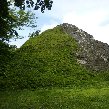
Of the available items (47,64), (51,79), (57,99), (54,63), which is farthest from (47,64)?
(57,99)

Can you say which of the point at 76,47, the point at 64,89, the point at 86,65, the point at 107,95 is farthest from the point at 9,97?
the point at 76,47

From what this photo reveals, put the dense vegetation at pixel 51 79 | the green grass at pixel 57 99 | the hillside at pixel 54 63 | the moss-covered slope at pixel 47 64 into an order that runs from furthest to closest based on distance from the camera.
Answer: the hillside at pixel 54 63, the moss-covered slope at pixel 47 64, the dense vegetation at pixel 51 79, the green grass at pixel 57 99

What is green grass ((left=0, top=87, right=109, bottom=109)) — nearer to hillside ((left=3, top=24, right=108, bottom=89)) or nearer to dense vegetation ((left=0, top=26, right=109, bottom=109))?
dense vegetation ((left=0, top=26, right=109, bottom=109))

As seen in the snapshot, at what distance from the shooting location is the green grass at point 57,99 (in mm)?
23297

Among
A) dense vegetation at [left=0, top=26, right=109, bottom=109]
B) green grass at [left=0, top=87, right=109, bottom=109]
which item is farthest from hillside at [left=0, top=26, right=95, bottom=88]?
green grass at [left=0, top=87, right=109, bottom=109]

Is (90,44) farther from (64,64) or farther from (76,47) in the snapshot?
(64,64)

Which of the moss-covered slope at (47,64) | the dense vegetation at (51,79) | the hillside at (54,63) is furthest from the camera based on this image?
the hillside at (54,63)

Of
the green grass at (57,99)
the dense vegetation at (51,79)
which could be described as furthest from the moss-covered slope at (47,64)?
the green grass at (57,99)

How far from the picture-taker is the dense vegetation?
24.6 metres

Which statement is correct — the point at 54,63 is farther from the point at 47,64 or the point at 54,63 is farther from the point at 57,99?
the point at 57,99

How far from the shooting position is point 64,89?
2978 cm

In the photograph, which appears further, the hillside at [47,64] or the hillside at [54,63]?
the hillside at [54,63]

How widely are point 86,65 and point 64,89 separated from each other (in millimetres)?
8999

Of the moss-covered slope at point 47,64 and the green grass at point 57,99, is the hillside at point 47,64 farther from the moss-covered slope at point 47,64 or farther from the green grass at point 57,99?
the green grass at point 57,99
